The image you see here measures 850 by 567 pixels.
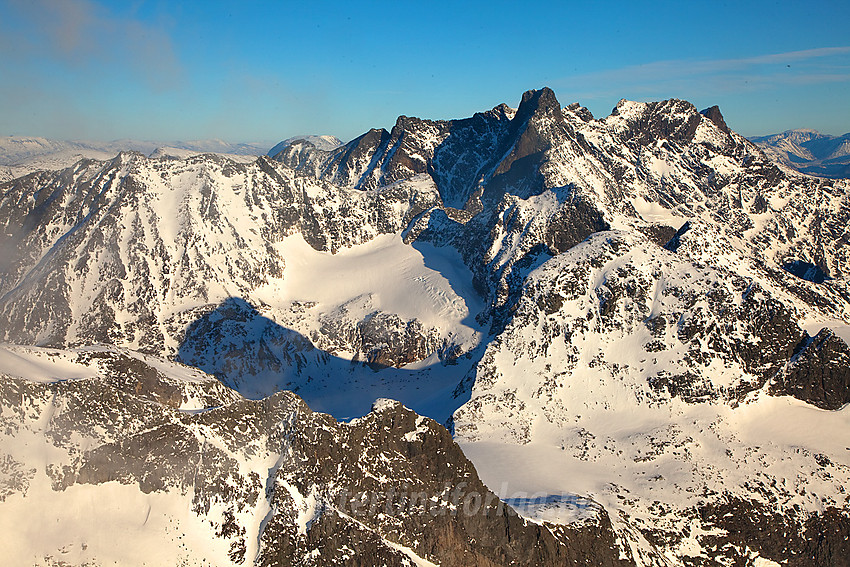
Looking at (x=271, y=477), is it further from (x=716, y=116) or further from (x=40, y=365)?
(x=716, y=116)

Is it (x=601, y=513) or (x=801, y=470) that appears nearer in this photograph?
(x=601, y=513)

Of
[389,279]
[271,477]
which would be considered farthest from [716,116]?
[271,477]

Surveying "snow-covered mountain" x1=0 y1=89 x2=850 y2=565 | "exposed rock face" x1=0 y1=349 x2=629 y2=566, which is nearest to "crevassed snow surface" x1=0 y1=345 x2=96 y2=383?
"exposed rock face" x1=0 y1=349 x2=629 y2=566

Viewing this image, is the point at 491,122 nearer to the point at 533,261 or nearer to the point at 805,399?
the point at 533,261

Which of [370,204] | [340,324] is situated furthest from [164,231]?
[370,204]

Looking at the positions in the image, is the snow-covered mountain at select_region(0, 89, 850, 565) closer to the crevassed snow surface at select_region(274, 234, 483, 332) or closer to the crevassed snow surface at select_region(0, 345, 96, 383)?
the crevassed snow surface at select_region(274, 234, 483, 332)

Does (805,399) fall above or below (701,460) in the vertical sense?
above

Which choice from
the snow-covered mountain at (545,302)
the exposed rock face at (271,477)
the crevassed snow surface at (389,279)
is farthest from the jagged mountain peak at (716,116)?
the exposed rock face at (271,477)
